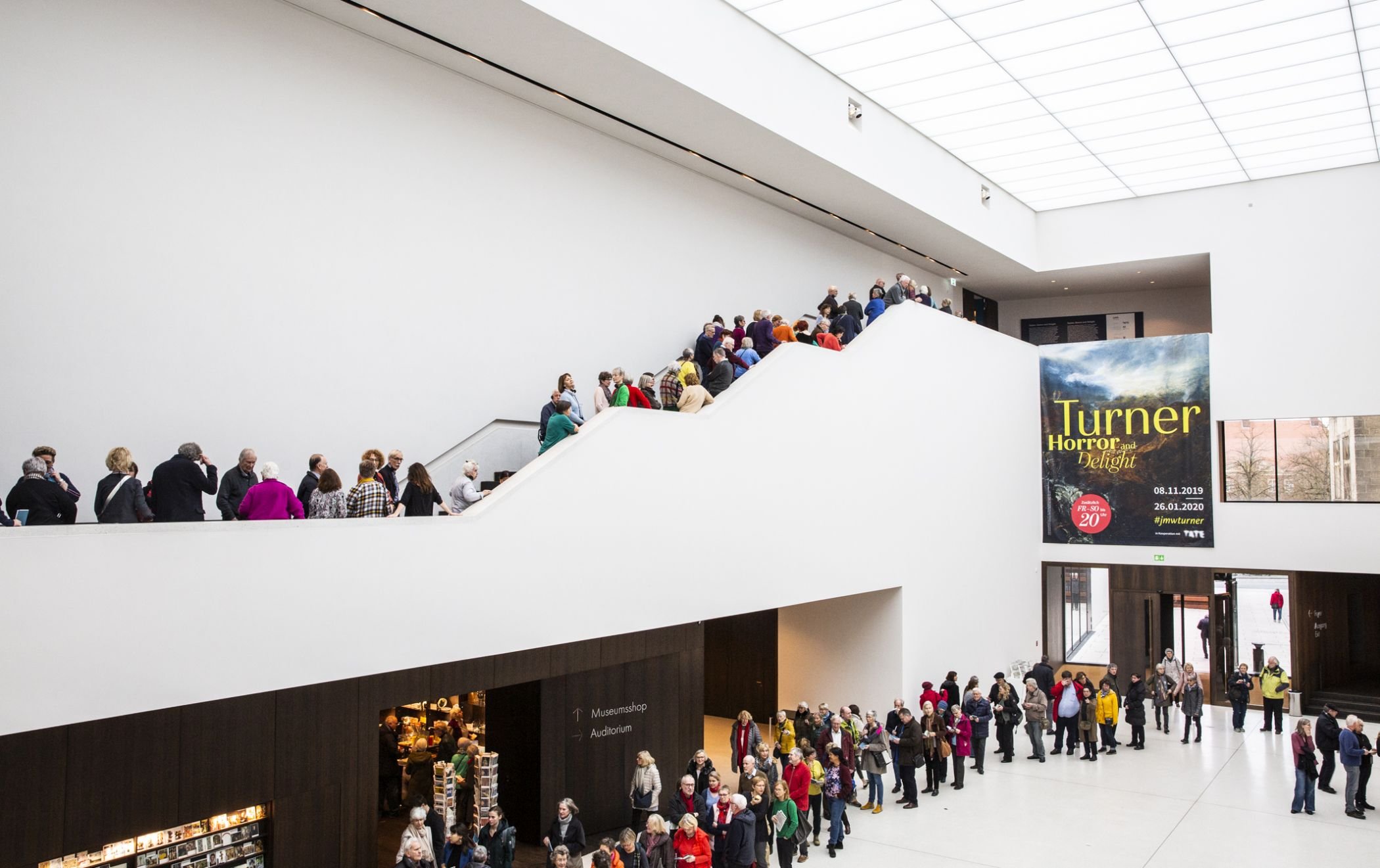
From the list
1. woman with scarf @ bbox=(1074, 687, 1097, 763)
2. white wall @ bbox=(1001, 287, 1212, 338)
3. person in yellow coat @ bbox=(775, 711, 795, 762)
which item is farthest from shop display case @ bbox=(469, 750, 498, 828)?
white wall @ bbox=(1001, 287, 1212, 338)

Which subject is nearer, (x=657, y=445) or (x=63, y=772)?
(x=63, y=772)

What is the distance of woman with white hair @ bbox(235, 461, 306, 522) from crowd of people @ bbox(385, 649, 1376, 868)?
273 centimetres

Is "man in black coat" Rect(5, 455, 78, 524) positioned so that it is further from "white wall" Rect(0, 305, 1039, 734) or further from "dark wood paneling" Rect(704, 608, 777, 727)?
"dark wood paneling" Rect(704, 608, 777, 727)

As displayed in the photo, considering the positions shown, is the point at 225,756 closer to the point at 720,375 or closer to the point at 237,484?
the point at 237,484

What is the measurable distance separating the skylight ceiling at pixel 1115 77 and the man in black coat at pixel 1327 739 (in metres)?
9.28

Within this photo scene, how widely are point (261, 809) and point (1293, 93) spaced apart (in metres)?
17.4

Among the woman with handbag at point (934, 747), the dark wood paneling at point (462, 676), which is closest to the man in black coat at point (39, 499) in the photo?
the dark wood paneling at point (462, 676)

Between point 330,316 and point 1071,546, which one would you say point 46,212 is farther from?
point 1071,546

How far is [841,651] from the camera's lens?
16719mm

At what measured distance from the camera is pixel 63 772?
6574mm

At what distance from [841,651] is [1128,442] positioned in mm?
8722

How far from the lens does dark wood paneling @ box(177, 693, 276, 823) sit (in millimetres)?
7156

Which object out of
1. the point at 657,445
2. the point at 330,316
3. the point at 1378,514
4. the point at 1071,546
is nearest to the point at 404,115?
the point at 330,316

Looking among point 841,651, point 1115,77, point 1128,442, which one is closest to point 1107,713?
point 841,651
